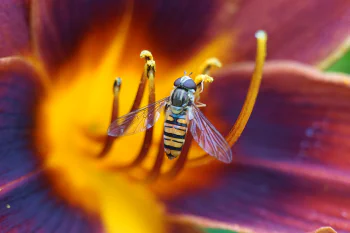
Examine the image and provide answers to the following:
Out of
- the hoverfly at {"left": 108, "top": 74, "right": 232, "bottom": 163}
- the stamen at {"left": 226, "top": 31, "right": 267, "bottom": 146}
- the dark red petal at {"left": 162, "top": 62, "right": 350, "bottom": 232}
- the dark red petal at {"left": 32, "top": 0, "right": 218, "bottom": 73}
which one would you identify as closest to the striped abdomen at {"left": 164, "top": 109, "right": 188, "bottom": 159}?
the hoverfly at {"left": 108, "top": 74, "right": 232, "bottom": 163}

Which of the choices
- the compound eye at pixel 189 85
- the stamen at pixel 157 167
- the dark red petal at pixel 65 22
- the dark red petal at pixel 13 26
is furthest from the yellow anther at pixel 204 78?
the dark red petal at pixel 13 26

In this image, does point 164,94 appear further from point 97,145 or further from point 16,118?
point 16,118

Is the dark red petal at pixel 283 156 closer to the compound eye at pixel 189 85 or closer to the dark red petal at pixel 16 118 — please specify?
the compound eye at pixel 189 85

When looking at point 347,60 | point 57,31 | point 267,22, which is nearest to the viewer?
point 57,31

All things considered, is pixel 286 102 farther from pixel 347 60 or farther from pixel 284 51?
pixel 347 60

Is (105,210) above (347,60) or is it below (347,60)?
below

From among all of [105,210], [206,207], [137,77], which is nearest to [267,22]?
[137,77]
